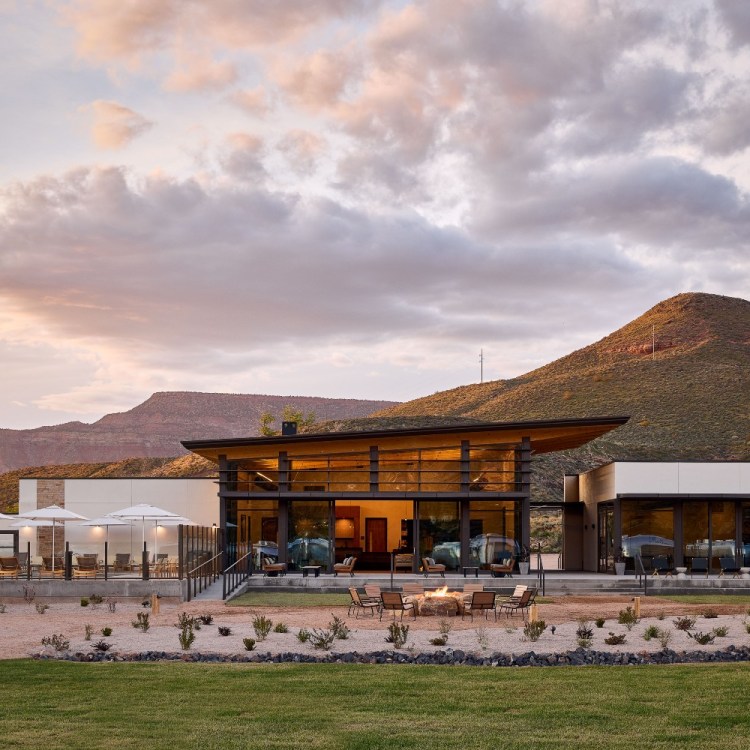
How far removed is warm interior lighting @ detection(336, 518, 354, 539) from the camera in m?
35.4

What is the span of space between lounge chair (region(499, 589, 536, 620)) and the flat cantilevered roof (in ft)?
36.3

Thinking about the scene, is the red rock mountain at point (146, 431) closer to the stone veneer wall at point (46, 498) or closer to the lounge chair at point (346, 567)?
the stone veneer wall at point (46, 498)

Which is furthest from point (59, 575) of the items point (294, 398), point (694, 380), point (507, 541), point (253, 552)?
point (294, 398)

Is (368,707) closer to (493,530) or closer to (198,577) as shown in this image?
(198,577)

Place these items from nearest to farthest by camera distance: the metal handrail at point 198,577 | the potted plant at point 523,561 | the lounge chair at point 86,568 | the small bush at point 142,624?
the small bush at point 142,624, the metal handrail at point 198,577, the lounge chair at point 86,568, the potted plant at point 523,561

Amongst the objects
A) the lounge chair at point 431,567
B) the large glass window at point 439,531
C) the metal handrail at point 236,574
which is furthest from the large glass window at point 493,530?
the metal handrail at point 236,574

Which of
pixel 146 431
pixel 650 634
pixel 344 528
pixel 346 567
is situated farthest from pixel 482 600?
pixel 146 431

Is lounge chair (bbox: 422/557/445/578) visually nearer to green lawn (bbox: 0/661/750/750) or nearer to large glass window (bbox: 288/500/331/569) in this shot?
large glass window (bbox: 288/500/331/569)

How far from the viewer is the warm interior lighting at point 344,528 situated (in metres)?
35.4

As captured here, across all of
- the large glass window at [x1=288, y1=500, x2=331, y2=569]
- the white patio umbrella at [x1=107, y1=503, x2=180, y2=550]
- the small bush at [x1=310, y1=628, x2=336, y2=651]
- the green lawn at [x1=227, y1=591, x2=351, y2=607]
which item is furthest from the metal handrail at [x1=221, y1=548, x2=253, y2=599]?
the small bush at [x1=310, y1=628, x2=336, y2=651]

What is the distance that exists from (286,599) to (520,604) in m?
7.78

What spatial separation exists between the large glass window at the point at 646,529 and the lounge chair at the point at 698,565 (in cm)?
85

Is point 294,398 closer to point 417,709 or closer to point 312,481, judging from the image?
point 312,481

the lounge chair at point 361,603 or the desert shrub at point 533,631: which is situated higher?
the desert shrub at point 533,631
